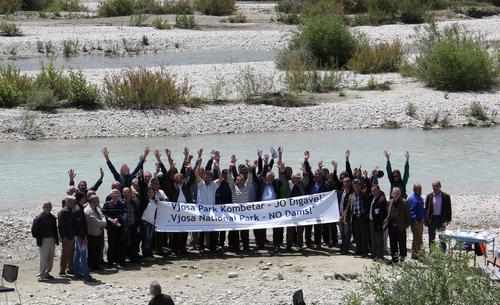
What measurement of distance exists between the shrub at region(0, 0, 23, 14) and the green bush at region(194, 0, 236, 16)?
11060mm

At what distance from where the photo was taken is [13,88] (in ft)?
112

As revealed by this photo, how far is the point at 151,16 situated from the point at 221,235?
47.2 meters

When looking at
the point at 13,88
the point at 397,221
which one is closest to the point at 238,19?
the point at 13,88

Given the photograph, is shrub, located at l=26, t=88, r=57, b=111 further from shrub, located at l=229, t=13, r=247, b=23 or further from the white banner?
shrub, located at l=229, t=13, r=247, b=23

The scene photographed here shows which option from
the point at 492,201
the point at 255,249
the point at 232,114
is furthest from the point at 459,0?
the point at 255,249

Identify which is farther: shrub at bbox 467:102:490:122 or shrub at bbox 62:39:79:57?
shrub at bbox 62:39:79:57

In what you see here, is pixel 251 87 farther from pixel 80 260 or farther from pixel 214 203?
pixel 80 260

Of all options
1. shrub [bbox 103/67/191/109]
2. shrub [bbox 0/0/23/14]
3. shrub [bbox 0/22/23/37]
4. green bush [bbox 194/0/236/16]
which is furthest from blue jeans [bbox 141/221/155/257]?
green bush [bbox 194/0/236/16]

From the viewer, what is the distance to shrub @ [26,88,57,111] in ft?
110

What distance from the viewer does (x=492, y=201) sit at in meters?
22.2

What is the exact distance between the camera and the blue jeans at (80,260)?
16047 millimetres

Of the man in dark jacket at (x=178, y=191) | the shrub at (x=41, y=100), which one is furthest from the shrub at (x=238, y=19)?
the man in dark jacket at (x=178, y=191)

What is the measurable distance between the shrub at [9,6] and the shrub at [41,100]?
1294 inches

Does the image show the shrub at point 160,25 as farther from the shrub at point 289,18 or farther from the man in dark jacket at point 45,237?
the man in dark jacket at point 45,237
